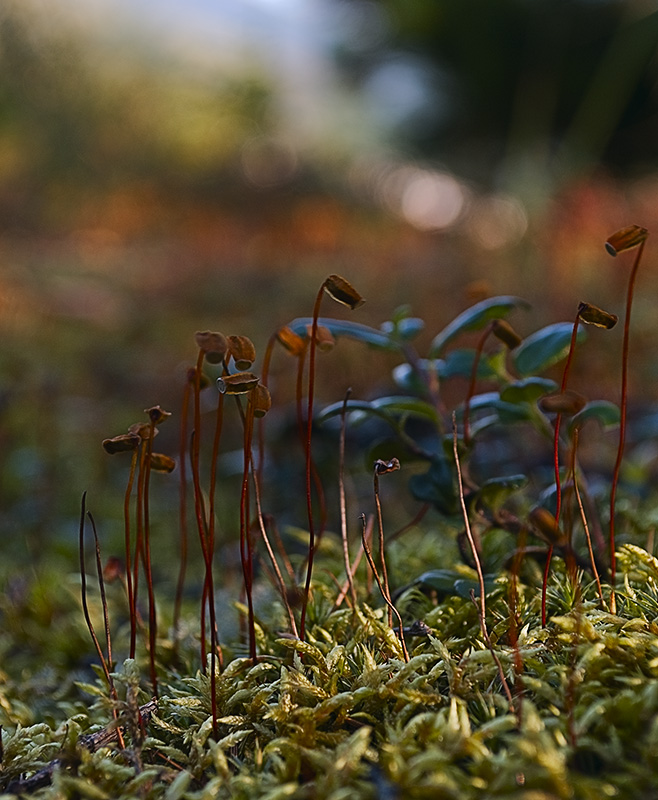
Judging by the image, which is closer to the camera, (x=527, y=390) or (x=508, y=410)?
(x=527, y=390)

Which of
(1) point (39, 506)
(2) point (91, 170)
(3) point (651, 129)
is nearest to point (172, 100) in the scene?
(2) point (91, 170)

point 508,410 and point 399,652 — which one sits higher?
point 508,410

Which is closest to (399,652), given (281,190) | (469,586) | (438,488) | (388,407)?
(469,586)

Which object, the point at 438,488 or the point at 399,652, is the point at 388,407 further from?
the point at 399,652

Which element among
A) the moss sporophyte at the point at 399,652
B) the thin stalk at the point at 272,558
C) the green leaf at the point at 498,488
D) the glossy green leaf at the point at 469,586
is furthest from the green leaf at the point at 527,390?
the thin stalk at the point at 272,558

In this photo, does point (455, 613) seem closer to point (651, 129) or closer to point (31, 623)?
point (31, 623)

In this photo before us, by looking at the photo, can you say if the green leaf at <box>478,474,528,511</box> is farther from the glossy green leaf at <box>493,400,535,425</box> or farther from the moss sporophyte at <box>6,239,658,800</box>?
the glossy green leaf at <box>493,400,535,425</box>
